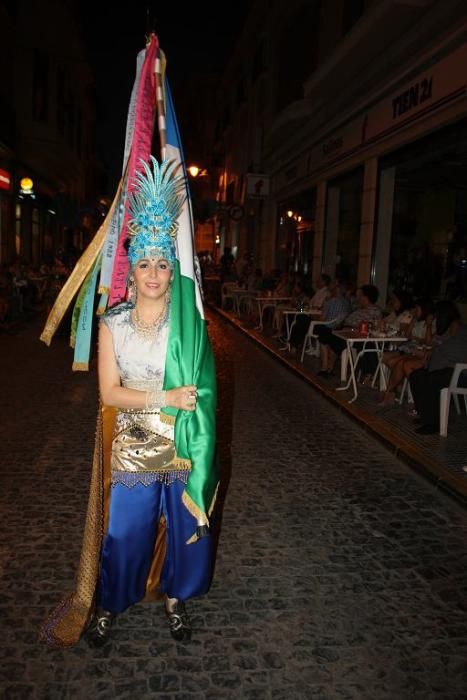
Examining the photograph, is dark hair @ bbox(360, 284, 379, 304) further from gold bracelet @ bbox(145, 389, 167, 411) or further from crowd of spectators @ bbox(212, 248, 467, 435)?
gold bracelet @ bbox(145, 389, 167, 411)

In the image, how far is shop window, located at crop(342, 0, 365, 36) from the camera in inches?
526

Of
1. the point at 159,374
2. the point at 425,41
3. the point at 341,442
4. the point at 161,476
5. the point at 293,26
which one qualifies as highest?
the point at 293,26

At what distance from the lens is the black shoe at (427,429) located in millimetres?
6434

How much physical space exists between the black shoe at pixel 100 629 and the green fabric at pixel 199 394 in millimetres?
830

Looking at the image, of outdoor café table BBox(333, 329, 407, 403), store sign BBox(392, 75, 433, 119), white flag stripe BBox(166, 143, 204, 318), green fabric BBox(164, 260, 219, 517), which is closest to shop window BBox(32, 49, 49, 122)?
store sign BBox(392, 75, 433, 119)

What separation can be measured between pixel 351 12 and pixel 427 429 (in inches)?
469

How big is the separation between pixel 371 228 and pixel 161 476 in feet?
36.0

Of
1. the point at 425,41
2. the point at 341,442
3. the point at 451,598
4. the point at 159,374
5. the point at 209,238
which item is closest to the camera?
the point at 159,374

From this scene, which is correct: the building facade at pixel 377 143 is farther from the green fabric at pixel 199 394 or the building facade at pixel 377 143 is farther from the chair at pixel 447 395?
the green fabric at pixel 199 394

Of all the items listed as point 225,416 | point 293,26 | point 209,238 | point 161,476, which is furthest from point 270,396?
point 209,238

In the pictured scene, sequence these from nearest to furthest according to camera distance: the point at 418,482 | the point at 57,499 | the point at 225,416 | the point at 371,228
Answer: the point at 57,499
the point at 418,482
the point at 225,416
the point at 371,228

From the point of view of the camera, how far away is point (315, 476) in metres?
5.38

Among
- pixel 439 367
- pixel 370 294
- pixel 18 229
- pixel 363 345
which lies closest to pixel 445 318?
pixel 439 367

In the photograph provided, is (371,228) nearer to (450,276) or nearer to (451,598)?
(450,276)
